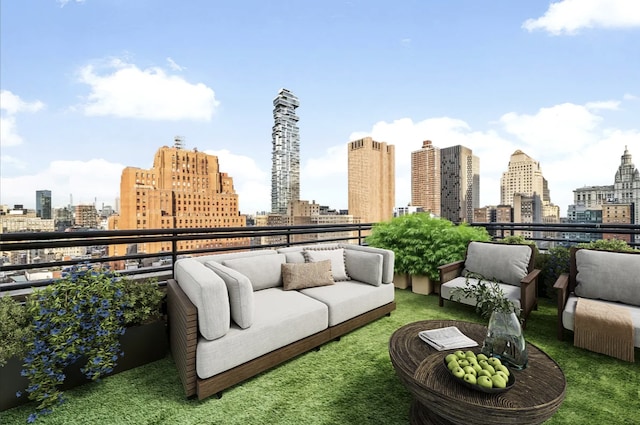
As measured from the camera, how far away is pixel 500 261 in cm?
323

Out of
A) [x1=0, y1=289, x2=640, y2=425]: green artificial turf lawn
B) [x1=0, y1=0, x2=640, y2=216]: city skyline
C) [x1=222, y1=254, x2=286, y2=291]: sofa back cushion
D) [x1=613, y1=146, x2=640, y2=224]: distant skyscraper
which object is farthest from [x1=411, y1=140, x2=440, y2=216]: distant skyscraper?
[x1=0, y1=289, x2=640, y2=425]: green artificial turf lawn

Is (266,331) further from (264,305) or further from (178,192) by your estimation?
(178,192)

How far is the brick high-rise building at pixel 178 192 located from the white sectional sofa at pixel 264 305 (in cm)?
131

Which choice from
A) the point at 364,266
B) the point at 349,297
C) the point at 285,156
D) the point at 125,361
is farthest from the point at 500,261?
the point at 285,156

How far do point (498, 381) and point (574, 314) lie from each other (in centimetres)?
175

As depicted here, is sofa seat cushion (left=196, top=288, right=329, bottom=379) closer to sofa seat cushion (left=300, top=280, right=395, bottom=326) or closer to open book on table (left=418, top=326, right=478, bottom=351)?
sofa seat cushion (left=300, top=280, right=395, bottom=326)

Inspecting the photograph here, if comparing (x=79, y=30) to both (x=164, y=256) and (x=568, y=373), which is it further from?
(x=568, y=373)

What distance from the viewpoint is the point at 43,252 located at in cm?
246

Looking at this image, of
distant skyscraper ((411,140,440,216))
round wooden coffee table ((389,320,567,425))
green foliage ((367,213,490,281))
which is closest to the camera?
round wooden coffee table ((389,320,567,425))

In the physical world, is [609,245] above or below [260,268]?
above

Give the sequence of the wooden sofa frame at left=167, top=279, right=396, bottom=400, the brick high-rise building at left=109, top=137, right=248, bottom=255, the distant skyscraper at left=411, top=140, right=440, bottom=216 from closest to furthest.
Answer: the wooden sofa frame at left=167, top=279, right=396, bottom=400 < the brick high-rise building at left=109, top=137, right=248, bottom=255 < the distant skyscraper at left=411, top=140, right=440, bottom=216

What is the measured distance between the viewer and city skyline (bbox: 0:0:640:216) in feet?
13.8

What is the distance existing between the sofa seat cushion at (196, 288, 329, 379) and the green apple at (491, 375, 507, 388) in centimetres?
133

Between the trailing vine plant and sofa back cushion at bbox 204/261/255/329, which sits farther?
sofa back cushion at bbox 204/261/255/329
